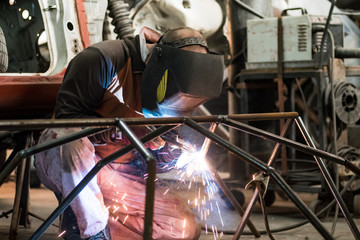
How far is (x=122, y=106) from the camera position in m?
3.11

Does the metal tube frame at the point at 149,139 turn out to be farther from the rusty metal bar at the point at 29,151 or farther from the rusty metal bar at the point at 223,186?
the rusty metal bar at the point at 223,186

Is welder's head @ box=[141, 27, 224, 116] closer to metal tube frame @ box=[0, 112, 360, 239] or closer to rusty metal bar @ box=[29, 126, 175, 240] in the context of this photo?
metal tube frame @ box=[0, 112, 360, 239]

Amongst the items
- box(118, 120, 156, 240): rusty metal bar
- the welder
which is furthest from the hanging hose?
box(118, 120, 156, 240): rusty metal bar

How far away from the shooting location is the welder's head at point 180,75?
2676mm

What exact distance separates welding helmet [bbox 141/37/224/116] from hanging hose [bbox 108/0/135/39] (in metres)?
1.43

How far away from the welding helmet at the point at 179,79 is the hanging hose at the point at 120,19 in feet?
4.71

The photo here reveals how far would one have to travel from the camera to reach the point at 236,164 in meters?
5.17

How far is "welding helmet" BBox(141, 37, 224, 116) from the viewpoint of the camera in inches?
105

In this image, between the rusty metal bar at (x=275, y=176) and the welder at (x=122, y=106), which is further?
the welder at (x=122, y=106)

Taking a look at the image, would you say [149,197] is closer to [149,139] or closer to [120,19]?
[149,139]

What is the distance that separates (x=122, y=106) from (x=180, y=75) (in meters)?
0.54

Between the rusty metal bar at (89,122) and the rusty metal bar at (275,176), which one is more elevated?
the rusty metal bar at (89,122)

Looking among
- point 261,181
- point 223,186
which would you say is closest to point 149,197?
point 261,181

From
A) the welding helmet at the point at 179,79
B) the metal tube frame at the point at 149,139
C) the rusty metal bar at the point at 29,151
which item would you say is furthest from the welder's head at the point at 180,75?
the rusty metal bar at the point at 29,151
